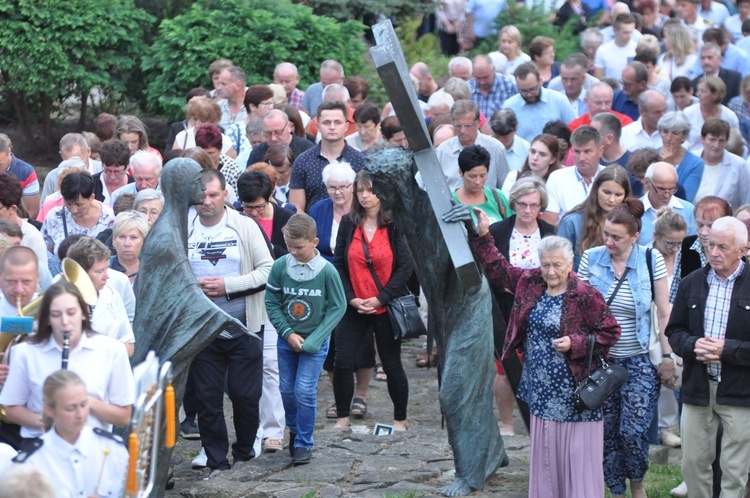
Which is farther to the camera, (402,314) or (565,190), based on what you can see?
(565,190)

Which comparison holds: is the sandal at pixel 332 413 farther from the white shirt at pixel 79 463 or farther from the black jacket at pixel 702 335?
the white shirt at pixel 79 463

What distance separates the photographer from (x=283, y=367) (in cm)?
959

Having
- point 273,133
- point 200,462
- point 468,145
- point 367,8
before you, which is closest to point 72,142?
point 273,133

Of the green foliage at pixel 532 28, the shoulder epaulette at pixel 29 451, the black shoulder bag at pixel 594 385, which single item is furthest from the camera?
the green foliage at pixel 532 28

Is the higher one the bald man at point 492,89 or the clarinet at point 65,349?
the bald man at point 492,89

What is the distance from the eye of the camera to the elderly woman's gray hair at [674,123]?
12.1 metres

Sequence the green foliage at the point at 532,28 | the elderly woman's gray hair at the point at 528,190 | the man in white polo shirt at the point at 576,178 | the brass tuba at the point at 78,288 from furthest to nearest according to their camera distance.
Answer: the green foliage at the point at 532,28 → the man in white polo shirt at the point at 576,178 → the elderly woman's gray hair at the point at 528,190 → the brass tuba at the point at 78,288

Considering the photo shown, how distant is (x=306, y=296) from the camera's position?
31.1 ft

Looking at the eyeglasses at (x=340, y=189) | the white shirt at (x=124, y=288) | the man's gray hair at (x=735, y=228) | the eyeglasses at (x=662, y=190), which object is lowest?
the white shirt at (x=124, y=288)

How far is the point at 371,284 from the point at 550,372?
271 cm

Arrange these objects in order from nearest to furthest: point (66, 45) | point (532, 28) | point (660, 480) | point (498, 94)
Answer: point (660, 480), point (498, 94), point (66, 45), point (532, 28)

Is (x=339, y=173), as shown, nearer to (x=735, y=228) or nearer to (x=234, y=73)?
(x=234, y=73)

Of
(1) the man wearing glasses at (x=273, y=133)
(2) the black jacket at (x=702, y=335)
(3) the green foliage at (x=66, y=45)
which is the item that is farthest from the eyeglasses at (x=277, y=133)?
(2) the black jacket at (x=702, y=335)

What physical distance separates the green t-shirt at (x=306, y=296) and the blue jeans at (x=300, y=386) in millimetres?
165
